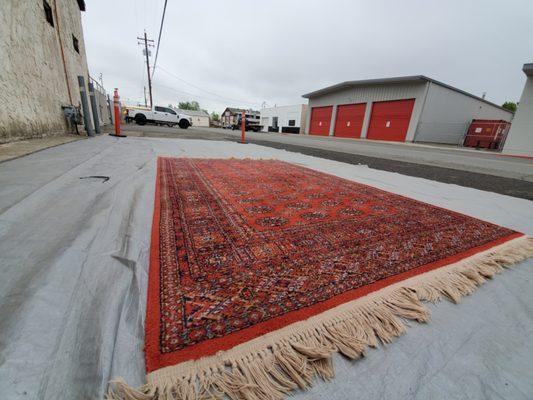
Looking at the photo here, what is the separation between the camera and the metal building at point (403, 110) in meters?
12.0

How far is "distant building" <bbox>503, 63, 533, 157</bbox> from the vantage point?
28.0 feet

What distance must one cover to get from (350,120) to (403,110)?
344 centimetres

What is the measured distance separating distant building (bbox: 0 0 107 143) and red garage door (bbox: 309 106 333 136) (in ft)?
49.8

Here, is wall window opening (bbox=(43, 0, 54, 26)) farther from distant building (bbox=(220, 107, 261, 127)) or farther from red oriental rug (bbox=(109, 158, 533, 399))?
distant building (bbox=(220, 107, 261, 127))

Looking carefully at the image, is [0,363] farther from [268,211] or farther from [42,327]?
[268,211]

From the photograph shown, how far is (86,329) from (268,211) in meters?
1.07

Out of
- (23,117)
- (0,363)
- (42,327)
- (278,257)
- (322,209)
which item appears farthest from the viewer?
(23,117)

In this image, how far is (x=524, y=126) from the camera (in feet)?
28.5

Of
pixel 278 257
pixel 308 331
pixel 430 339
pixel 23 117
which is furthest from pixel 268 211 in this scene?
pixel 23 117

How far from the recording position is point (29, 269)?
841 millimetres

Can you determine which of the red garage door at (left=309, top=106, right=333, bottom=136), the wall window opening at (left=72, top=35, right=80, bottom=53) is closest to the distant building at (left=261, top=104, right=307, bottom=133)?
the red garage door at (left=309, top=106, right=333, bottom=136)

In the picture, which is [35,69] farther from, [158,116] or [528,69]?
[528,69]

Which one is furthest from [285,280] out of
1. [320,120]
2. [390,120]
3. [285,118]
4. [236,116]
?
[236,116]

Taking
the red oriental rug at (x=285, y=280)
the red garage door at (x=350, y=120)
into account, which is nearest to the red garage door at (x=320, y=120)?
the red garage door at (x=350, y=120)
